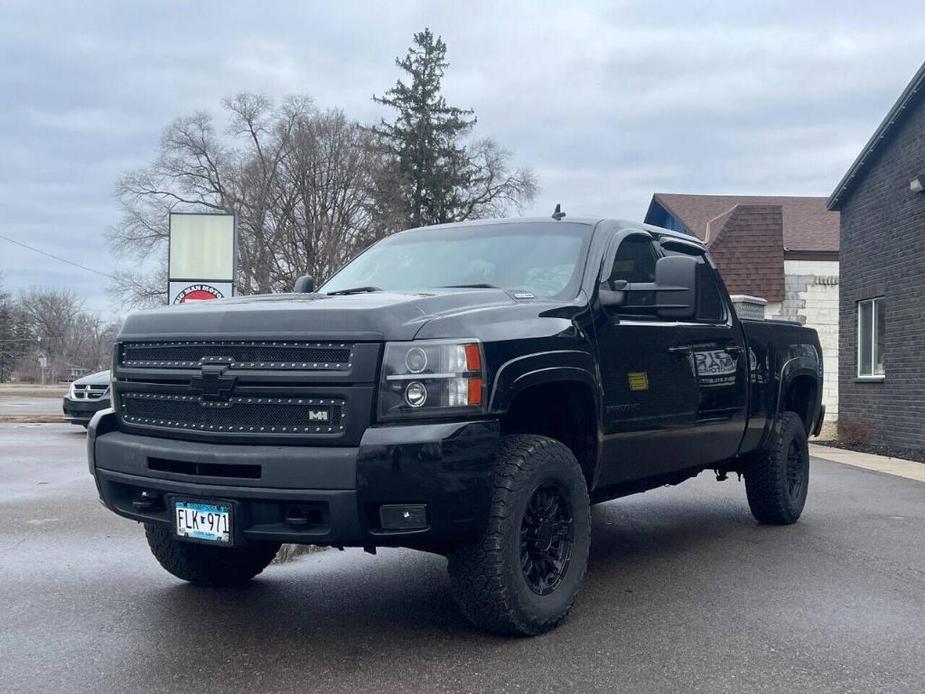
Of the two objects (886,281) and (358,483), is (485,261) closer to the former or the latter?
(358,483)

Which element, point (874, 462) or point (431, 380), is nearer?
point (431, 380)

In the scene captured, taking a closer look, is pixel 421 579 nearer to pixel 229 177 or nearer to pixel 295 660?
pixel 295 660

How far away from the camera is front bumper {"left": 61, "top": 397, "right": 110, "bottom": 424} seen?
1620 centimetres

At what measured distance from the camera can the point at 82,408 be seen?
16.3 meters

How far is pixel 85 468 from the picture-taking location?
11.4 metres

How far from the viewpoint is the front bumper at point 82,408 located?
16.2m

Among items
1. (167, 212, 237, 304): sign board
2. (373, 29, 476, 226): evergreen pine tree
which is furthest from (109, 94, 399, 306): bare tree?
(167, 212, 237, 304): sign board

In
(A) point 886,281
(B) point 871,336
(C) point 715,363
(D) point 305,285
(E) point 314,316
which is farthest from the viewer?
(B) point 871,336

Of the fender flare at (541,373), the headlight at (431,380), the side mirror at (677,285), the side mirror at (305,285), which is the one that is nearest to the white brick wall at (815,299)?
the side mirror at (305,285)

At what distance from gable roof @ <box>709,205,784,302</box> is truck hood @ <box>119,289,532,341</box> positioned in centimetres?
1992

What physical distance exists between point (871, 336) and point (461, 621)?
14.0 m

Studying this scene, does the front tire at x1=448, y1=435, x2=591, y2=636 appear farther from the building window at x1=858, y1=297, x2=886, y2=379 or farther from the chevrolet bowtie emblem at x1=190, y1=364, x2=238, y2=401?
the building window at x1=858, y1=297, x2=886, y2=379

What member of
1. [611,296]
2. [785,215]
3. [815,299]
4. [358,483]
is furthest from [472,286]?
[785,215]

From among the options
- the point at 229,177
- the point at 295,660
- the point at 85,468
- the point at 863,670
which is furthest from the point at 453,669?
the point at 229,177
